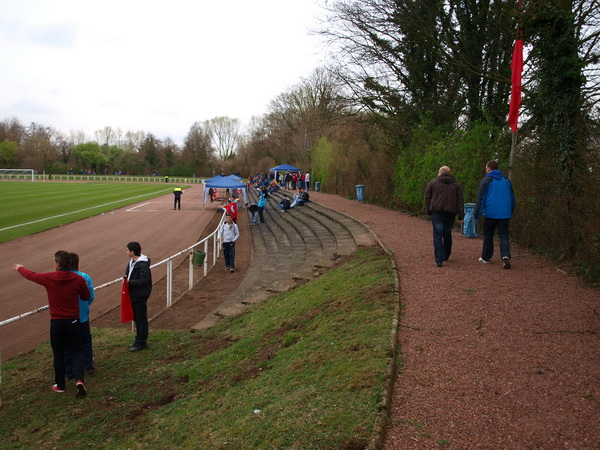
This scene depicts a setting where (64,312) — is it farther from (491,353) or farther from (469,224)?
(469,224)

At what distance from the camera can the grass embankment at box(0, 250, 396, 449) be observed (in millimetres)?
4016

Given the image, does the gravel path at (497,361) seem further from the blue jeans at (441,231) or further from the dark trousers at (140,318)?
the dark trousers at (140,318)

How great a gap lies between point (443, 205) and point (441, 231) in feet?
1.61

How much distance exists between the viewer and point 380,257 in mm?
10445

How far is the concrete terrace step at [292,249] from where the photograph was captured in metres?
11.5

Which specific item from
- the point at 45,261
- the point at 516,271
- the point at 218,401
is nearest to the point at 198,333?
the point at 218,401

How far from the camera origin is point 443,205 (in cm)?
895

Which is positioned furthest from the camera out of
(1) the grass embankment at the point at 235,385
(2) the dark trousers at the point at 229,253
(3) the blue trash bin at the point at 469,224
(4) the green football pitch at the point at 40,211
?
(4) the green football pitch at the point at 40,211

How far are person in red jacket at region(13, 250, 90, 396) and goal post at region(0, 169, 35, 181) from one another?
3236 inches

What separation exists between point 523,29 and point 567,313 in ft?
20.9

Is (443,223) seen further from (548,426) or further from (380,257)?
(548,426)

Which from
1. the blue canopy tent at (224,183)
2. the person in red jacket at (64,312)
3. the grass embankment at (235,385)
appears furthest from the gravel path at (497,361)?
the blue canopy tent at (224,183)

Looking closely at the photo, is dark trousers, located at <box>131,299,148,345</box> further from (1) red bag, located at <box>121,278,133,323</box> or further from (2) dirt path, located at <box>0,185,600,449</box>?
(2) dirt path, located at <box>0,185,600,449</box>

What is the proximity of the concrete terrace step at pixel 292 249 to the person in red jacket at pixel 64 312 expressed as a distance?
10.4ft
